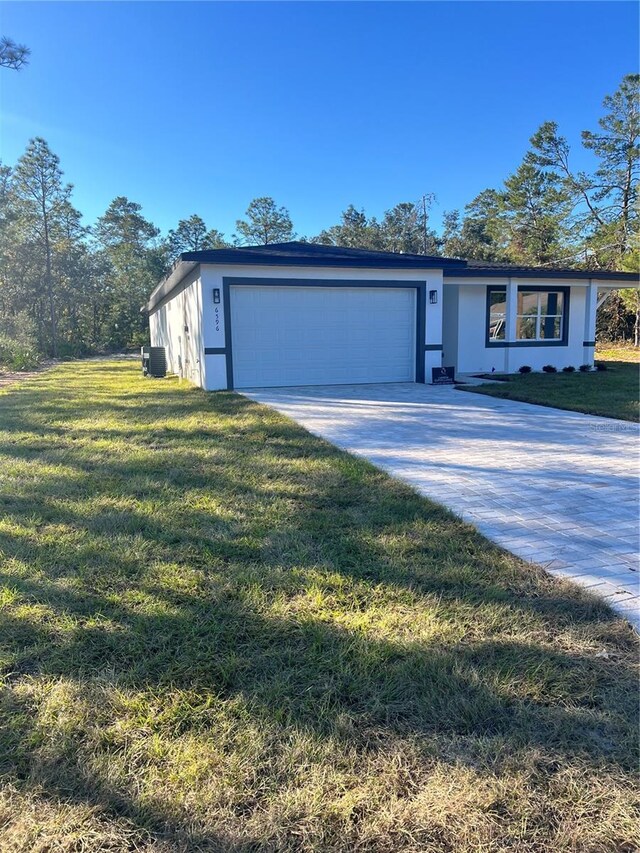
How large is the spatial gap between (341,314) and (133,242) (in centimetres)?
3476

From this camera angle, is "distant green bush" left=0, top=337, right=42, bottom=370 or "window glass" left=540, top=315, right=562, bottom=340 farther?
"distant green bush" left=0, top=337, right=42, bottom=370

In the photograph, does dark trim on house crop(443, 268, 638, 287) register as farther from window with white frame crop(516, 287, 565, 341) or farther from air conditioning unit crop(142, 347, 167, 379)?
air conditioning unit crop(142, 347, 167, 379)

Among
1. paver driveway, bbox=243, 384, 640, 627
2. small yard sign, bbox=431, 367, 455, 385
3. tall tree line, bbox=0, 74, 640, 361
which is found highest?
tall tree line, bbox=0, 74, 640, 361

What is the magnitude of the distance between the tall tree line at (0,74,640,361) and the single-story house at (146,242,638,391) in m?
8.42

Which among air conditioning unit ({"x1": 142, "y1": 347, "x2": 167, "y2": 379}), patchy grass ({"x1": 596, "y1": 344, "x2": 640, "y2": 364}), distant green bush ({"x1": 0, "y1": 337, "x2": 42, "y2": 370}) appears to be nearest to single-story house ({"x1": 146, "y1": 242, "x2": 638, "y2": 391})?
air conditioning unit ({"x1": 142, "y1": 347, "x2": 167, "y2": 379})

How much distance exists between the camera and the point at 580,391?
34.7 feet

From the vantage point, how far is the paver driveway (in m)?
3.27

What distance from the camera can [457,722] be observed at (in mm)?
1857

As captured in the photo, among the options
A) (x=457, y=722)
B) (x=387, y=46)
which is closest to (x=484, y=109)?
(x=387, y=46)

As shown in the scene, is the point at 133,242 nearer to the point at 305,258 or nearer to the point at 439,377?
the point at 305,258

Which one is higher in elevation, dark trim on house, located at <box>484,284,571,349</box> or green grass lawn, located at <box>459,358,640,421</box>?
dark trim on house, located at <box>484,284,571,349</box>

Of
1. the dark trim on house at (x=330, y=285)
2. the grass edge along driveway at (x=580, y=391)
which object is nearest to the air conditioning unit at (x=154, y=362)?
the dark trim on house at (x=330, y=285)

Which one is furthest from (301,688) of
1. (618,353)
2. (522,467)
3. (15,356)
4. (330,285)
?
(618,353)

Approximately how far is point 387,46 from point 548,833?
46.6 ft
